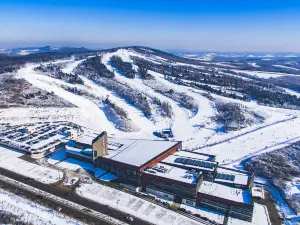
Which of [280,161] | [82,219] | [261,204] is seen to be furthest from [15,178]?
[280,161]

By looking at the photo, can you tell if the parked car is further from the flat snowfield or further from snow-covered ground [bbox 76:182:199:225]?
the flat snowfield

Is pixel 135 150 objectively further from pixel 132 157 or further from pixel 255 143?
pixel 255 143

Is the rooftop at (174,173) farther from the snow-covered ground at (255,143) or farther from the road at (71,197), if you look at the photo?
the snow-covered ground at (255,143)

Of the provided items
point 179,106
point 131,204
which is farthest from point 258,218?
point 179,106

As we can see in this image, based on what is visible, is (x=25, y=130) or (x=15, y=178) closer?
(x=15, y=178)

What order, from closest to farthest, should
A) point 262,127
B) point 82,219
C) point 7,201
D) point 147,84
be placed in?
point 82,219
point 7,201
point 262,127
point 147,84

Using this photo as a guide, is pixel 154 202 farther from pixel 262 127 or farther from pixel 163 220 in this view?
pixel 262 127

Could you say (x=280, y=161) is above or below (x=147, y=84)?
below

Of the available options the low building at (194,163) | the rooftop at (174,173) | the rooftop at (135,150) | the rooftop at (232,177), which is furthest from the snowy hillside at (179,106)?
the rooftop at (174,173)
